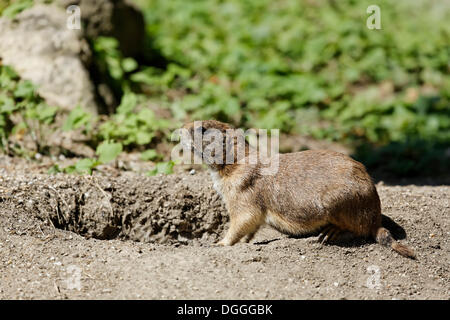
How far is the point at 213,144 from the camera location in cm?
504

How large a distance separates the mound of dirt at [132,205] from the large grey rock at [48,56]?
171 centimetres

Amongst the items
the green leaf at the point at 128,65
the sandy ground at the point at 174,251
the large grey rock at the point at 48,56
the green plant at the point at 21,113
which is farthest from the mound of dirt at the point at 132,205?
the green leaf at the point at 128,65

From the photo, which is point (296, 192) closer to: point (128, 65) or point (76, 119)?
point (76, 119)

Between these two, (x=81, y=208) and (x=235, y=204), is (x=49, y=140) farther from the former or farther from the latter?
(x=235, y=204)

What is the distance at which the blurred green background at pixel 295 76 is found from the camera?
784 centimetres

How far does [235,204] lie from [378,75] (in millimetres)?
5959

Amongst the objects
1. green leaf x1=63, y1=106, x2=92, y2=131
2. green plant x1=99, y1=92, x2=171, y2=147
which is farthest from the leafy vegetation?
green leaf x1=63, y1=106, x2=92, y2=131

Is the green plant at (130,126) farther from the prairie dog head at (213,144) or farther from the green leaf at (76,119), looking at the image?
the prairie dog head at (213,144)

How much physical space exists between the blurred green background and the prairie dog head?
134 cm

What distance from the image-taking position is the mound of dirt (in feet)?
16.9

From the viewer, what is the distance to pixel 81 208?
17.2 ft

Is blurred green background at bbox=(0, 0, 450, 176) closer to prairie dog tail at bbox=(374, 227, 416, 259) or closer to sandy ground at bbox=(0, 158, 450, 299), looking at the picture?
sandy ground at bbox=(0, 158, 450, 299)

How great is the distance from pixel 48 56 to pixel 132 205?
266 centimetres
